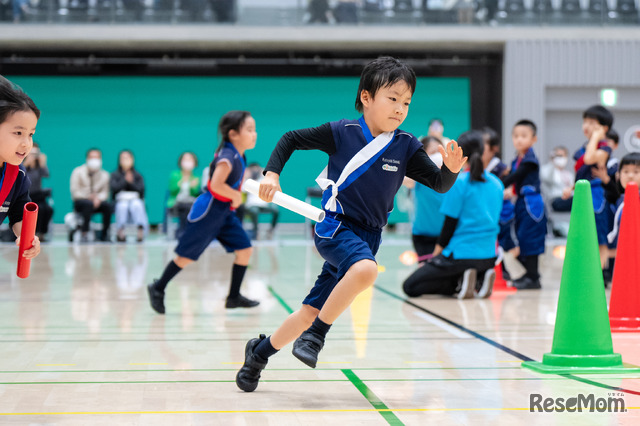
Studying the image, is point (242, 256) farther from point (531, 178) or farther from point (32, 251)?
point (531, 178)

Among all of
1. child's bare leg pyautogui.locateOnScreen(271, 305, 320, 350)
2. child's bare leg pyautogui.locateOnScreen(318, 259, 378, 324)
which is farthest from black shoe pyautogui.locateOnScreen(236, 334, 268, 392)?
child's bare leg pyautogui.locateOnScreen(318, 259, 378, 324)

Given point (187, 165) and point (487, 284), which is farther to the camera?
point (187, 165)

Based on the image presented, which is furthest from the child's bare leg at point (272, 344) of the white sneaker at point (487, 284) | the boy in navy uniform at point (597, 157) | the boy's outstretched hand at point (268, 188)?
the boy in navy uniform at point (597, 157)

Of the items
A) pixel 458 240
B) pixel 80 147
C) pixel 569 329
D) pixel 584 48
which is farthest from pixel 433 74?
pixel 569 329

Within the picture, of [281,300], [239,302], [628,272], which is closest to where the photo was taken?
[628,272]

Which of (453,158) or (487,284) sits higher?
(453,158)

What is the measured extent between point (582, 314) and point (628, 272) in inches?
52.5

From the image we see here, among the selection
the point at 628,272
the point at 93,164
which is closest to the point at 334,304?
the point at 628,272

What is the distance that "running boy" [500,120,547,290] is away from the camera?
7.42m

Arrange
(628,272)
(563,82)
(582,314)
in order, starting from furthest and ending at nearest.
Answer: (563,82), (628,272), (582,314)

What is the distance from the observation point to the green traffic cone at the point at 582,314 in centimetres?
367

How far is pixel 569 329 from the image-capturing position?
3719mm

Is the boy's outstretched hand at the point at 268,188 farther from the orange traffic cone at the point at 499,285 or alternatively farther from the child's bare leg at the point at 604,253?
the child's bare leg at the point at 604,253

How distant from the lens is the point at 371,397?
3244mm
